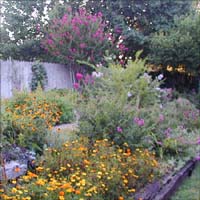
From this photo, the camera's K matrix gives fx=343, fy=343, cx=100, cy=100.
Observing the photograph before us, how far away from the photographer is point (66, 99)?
8750 millimetres

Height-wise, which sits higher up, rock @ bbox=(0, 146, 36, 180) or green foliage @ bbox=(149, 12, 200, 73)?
green foliage @ bbox=(149, 12, 200, 73)

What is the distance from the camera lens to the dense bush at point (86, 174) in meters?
3.16

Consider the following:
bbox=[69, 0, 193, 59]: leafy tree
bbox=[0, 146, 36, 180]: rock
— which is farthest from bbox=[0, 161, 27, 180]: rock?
bbox=[69, 0, 193, 59]: leafy tree

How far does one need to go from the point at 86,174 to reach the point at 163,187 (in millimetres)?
1377

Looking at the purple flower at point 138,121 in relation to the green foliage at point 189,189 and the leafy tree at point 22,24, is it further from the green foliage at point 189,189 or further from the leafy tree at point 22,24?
the leafy tree at point 22,24

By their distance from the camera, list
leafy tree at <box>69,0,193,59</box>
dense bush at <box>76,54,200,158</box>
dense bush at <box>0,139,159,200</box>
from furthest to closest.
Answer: leafy tree at <box>69,0,193,59</box>
dense bush at <box>76,54,200,158</box>
dense bush at <box>0,139,159,200</box>

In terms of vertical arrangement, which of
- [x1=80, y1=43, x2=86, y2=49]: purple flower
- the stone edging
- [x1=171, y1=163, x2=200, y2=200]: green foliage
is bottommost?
[x1=171, y1=163, x2=200, y2=200]: green foliage

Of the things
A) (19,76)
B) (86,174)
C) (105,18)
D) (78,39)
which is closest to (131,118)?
(86,174)

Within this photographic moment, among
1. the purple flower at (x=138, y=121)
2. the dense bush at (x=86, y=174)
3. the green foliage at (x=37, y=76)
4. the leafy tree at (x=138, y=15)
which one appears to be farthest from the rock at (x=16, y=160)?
the leafy tree at (x=138, y=15)

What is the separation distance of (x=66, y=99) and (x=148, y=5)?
801cm

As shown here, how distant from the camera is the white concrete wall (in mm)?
10789

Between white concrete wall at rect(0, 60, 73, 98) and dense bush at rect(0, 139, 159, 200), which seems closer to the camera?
dense bush at rect(0, 139, 159, 200)

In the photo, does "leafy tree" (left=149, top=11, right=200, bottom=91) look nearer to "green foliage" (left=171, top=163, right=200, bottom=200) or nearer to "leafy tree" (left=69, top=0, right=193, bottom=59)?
"leafy tree" (left=69, top=0, right=193, bottom=59)

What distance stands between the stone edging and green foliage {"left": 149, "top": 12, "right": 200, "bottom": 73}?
8148 mm
